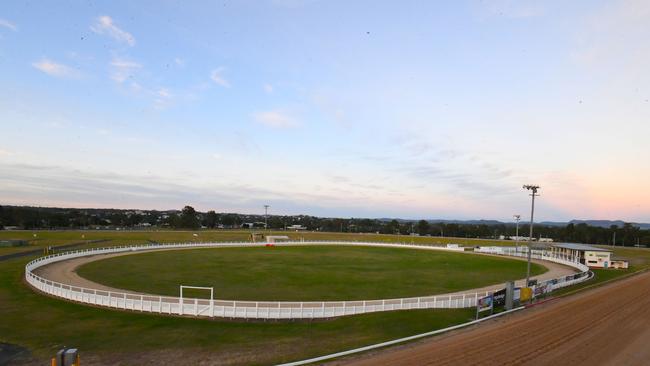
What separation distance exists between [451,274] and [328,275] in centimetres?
1496

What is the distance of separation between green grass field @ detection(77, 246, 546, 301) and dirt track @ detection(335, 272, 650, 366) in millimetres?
12653

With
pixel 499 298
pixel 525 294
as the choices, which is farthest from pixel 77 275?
pixel 525 294

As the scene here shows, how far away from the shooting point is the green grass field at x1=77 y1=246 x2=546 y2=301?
A: 36031 millimetres

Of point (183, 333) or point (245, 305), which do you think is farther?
point (245, 305)

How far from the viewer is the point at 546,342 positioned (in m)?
19.3

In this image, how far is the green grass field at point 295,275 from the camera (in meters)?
36.0

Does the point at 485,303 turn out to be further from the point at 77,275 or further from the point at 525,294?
the point at 77,275

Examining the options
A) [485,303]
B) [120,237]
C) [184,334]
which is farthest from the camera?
[120,237]

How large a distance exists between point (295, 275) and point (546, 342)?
29.8 m

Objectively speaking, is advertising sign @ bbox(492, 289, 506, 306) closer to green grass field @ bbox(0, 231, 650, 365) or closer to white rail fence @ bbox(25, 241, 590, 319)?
green grass field @ bbox(0, 231, 650, 365)

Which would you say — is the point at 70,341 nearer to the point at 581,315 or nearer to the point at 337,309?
the point at 337,309

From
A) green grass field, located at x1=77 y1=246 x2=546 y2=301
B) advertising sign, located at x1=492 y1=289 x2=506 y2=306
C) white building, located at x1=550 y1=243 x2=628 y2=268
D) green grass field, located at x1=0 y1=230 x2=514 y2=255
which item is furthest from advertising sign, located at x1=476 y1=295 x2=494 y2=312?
green grass field, located at x1=0 y1=230 x2=514 y2=255

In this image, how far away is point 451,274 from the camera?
1996 inches

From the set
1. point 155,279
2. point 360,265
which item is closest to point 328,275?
point 360,265
